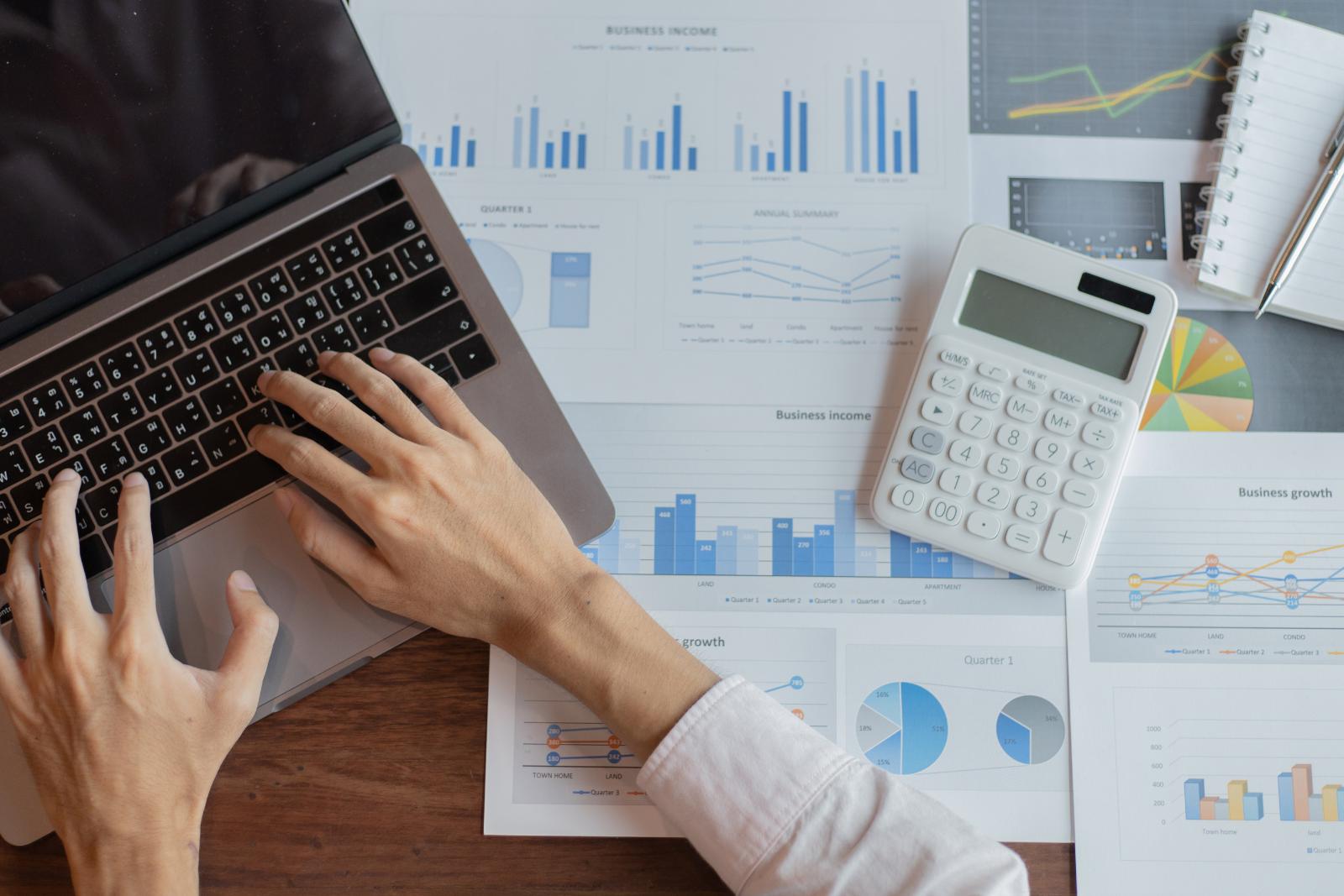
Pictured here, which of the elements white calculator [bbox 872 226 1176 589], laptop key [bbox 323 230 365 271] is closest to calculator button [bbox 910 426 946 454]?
white calculator [bbox 872 226 1176 589]

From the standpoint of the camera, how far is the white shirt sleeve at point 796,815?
0.60m

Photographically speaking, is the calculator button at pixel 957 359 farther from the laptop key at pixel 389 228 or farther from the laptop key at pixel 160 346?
the laptop key at pixel 160 346

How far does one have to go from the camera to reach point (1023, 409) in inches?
28.8

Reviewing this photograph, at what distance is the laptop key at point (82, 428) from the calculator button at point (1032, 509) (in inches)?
25.6

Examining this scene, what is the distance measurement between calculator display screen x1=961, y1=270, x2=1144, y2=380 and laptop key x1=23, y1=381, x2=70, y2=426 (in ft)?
2.15

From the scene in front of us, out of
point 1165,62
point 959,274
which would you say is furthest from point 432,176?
point 1165,62

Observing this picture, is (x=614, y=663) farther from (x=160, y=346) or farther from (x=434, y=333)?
(x=160, y=346)

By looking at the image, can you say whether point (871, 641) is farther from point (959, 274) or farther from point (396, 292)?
point (396, 292)

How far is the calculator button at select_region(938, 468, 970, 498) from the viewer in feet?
2.39

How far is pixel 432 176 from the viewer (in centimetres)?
81

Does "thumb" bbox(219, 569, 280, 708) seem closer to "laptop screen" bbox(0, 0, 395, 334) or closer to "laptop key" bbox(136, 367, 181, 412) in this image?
"laptop key" bbox(136, 367, 181, 412)

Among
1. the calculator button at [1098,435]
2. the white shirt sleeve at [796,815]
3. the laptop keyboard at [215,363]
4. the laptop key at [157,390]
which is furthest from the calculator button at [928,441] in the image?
the laptop key at [157,390]

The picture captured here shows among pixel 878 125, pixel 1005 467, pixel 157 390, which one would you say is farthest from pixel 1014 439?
pixel 157 390

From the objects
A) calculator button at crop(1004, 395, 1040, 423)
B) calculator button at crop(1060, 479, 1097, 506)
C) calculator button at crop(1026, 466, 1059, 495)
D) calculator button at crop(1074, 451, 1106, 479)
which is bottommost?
calculator button at crop(1060, 479, 1097, 506)
